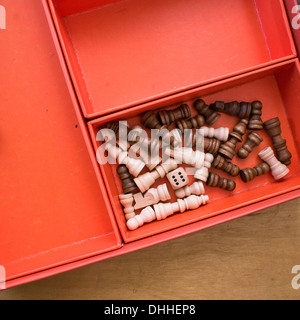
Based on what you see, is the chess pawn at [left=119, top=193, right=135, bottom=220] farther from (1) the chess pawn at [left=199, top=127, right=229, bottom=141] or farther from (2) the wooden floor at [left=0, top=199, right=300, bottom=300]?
(1) the chess pawn at [left=199, top=127, right=229, bottom=141]

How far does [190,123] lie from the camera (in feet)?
3.32

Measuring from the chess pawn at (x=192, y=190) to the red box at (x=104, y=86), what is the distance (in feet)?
0.21

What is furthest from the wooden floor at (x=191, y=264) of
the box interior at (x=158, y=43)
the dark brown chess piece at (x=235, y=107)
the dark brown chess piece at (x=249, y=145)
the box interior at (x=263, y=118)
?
the box interior at (x=158, y=43)

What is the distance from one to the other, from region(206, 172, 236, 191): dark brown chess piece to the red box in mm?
45

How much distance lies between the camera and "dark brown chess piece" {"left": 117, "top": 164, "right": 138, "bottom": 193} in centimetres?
99

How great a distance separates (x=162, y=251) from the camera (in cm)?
110

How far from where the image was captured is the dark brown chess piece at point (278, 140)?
40.3 inches

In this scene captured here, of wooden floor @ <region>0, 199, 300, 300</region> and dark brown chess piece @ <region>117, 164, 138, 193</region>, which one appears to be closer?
dark brown chess piece @ <region>117, 164, 138, 193</region>

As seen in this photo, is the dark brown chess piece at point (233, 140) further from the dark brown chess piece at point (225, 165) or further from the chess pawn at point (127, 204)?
the chess pawn at point (127, 204)

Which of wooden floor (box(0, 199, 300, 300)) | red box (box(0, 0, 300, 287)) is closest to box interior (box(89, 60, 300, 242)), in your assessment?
red box (box(0, 0, 300, 287))

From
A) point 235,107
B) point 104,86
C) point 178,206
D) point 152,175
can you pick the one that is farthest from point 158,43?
point 178,206

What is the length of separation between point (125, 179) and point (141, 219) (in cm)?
15

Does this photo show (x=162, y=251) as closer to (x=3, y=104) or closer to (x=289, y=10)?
(x=3, y=104)

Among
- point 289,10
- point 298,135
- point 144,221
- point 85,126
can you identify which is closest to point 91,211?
point 144,221
